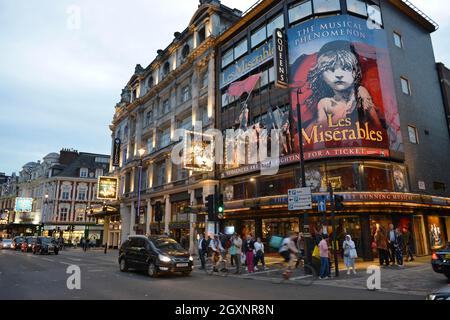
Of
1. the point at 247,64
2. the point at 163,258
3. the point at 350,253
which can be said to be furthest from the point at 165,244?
the point at 247,64

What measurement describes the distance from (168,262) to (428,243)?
1801 cm

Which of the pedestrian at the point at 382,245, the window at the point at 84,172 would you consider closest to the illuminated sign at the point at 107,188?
the window at the point at 84,172

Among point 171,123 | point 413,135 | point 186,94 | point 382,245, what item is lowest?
point 382,245

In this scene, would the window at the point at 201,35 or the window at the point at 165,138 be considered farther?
the window at the point at 165,138

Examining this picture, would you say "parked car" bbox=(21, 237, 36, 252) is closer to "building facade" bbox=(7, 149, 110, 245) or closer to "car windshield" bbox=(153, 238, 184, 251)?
"building facade" bbox=(7, 149, 110, 245)

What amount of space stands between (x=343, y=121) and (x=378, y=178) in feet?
13.4

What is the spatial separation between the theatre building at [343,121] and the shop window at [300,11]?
0.27ft

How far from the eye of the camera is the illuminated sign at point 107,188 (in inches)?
1670

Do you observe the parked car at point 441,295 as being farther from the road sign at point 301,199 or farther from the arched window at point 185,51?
the arched window at point 185,51

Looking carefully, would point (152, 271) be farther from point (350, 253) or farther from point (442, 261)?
point (442, 261)

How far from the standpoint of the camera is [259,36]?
26812 millimetres

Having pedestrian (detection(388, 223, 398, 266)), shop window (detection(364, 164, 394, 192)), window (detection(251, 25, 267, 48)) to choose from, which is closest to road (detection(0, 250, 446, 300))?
pedestrian (detection(388, 223, 398, 266))

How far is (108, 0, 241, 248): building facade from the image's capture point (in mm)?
30688
